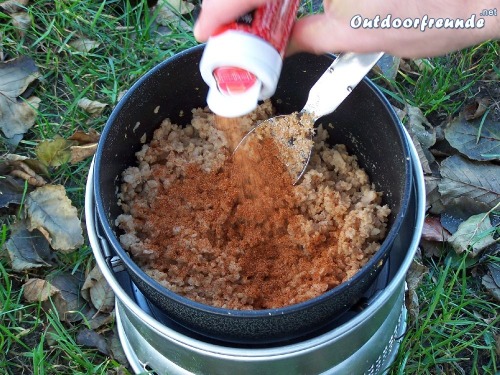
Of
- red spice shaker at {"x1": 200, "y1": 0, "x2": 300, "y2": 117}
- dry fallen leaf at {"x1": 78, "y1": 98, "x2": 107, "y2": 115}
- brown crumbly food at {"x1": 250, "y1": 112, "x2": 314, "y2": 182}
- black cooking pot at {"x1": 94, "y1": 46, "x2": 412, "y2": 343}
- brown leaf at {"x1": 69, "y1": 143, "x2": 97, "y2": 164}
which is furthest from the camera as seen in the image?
dry fallen leaf at {"x1": 78, "y1": 98, "x2": 107, "y2": 115}

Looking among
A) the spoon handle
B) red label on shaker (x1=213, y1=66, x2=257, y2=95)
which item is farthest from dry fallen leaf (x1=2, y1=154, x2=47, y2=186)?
red label on shaker (x1=213, y1=66, x2=257, y2=95)

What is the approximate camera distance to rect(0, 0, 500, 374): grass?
1.63m

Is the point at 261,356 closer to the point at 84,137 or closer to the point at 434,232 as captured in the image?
the point at 434,232

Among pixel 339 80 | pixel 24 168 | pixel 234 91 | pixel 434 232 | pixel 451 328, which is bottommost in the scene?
pixel 451 328

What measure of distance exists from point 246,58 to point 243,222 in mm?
531

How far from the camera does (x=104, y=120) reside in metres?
1.95

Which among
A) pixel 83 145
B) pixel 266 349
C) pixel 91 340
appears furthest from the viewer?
pixel 83 145

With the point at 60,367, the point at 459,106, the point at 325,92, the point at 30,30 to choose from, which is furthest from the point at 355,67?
the point at 30,30

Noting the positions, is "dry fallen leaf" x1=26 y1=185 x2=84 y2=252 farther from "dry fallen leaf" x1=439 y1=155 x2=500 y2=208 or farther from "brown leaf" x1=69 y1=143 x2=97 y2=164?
"dry fallen leaf" x1=439 y1=155 x2=500 y2=208

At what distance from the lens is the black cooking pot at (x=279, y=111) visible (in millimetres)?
1176

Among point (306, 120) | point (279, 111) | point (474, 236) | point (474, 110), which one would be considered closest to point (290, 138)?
point (306, 120)

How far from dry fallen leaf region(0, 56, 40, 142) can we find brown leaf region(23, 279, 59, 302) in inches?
18.4

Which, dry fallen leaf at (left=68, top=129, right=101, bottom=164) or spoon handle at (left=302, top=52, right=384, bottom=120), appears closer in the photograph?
spoon handle at (left=302, top=52, right=384, bottom=120)

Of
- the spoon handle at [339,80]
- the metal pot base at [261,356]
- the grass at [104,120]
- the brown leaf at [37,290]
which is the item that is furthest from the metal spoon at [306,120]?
the brown leaf at [37,290]
